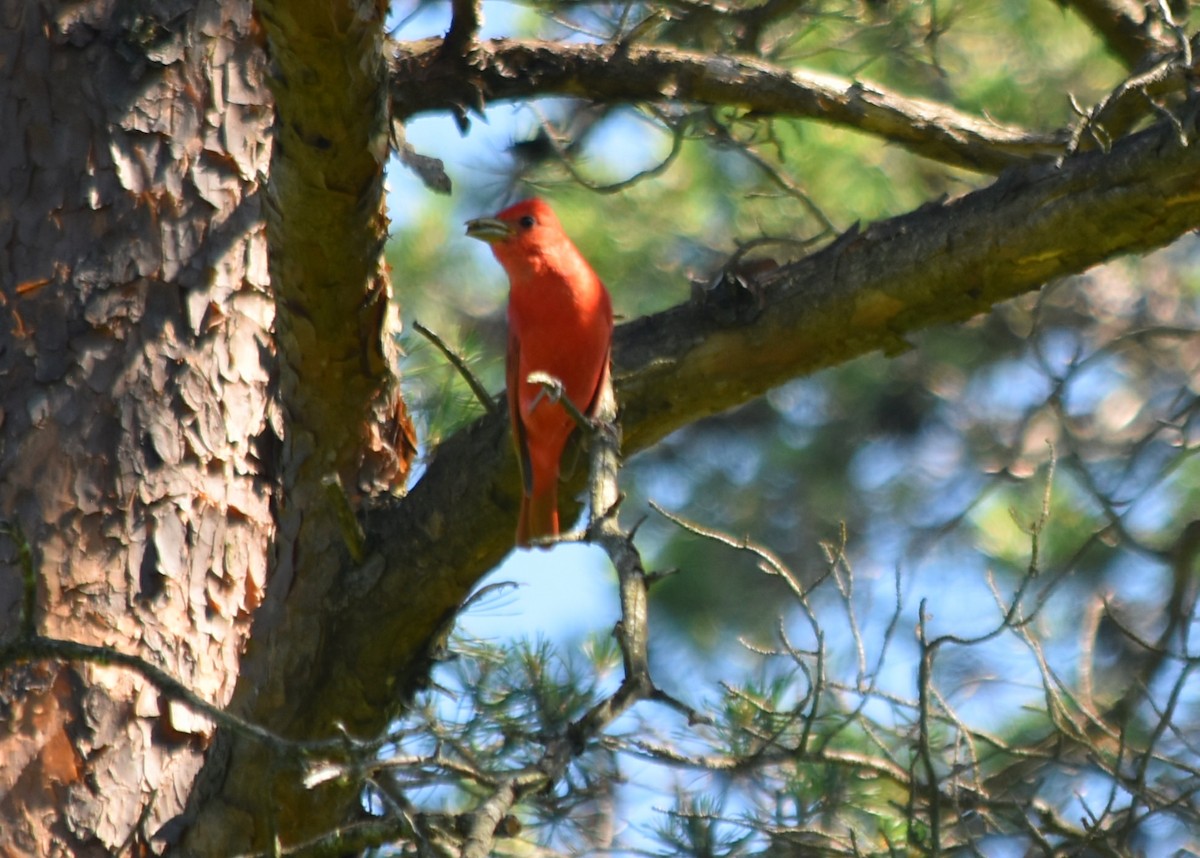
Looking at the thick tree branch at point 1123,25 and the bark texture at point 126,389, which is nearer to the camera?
the bark texture at point 126,389

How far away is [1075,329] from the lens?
6852mm

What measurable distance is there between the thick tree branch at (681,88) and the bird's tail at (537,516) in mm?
1053

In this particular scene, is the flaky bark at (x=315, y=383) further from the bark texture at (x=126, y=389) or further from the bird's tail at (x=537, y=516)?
the bird's tail at (x=537, y=516)

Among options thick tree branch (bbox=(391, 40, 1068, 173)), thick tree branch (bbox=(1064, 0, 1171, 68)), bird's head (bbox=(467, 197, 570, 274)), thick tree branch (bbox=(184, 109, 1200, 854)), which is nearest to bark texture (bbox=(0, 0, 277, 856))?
thick tree branch (bbox=(184, 109, 1200, 854))

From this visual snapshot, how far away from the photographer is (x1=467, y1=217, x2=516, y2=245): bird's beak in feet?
12.3

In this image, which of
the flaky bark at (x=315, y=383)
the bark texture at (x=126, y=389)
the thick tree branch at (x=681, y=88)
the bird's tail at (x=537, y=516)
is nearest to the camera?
the flaky bark at (x=315, y=383)

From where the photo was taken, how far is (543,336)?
3.40m

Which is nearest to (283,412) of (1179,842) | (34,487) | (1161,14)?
(34,487)

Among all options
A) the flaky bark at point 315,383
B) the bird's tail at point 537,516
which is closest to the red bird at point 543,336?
the bird's tail at point 537,516

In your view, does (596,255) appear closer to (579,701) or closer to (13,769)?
(579,701)

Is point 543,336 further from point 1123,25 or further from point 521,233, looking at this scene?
point 1123,25

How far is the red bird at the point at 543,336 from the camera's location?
2.79m

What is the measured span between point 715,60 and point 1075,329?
400 cm

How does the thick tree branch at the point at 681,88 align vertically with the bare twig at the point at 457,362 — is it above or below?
above
